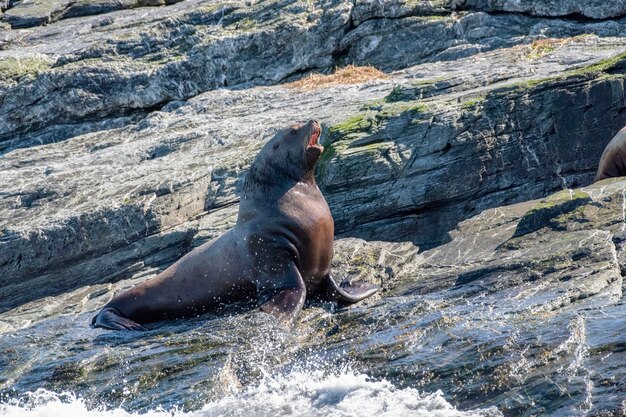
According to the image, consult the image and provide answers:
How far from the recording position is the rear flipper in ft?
35.1

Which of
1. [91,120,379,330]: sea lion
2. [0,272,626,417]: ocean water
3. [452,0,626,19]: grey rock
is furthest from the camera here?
[452,0,626,19]: grey rock

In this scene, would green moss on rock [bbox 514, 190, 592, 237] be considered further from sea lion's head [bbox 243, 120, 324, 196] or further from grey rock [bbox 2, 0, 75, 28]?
grey rock [bbox 2, 0, 75, 28]

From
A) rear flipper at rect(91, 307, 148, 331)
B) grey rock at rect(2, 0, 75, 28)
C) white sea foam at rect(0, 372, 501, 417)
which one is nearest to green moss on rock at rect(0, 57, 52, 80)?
grey rock at rect(2, 0, 75, 28)

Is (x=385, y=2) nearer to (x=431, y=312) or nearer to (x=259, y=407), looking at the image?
(x=431, y=312)

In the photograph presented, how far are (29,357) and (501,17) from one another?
42.9ft

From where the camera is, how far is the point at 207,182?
14.7m

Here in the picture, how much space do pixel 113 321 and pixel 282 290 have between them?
1.99 meters

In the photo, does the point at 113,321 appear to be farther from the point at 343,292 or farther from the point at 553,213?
the point at 553,213

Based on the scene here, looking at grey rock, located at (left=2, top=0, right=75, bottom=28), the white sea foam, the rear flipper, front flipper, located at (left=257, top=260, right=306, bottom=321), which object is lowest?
the rear flipper

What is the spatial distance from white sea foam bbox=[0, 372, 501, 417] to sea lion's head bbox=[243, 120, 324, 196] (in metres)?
3.60

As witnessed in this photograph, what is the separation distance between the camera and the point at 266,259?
1048 centimetres

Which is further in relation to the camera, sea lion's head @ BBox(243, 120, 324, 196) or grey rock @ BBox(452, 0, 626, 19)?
grey rock @ BBox(452, 0, 626, 19)

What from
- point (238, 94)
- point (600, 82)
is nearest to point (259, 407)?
point (600, 82)

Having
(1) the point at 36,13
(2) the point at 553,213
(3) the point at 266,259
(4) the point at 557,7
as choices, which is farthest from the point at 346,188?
(1) the point at 36,13
